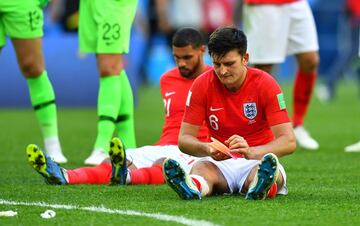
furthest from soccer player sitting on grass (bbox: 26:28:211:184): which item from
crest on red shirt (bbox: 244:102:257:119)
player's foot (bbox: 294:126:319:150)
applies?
player's foot (bbox: 294:126:319:150)

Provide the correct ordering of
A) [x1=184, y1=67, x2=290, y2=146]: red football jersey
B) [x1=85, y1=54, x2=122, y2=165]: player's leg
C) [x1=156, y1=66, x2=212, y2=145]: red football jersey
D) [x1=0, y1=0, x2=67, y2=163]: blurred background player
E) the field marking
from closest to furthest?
the field marking
[x1=184, y1=67, x2=290, y2=146]: red football jersey
[x1=156, y1=66, x2=212, y2=145]: red football jersey
[x1=0, y1=0, x2=67, y2=163]: blurred background player
[x1=85, y1=54, x2=122, y2=165]: player's leg

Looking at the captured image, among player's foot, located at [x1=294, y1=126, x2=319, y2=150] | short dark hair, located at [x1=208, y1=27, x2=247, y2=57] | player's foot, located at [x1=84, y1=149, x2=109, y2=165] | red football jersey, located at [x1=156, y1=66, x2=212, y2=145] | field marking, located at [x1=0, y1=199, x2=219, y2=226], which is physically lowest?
player's foot, located at [x1=294, y1=126, x2=319, y2=150]

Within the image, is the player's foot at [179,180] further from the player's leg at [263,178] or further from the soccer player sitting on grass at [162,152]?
the soccer player sitting on grass at [162,152]

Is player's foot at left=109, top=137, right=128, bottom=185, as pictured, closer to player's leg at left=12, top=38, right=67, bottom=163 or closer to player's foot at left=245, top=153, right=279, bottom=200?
player's foot at left=245, top=153, right=279, bottom=200

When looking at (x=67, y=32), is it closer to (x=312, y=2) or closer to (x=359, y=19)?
(x=359, y=19)

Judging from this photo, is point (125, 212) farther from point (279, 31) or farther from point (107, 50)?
point (279, 31)

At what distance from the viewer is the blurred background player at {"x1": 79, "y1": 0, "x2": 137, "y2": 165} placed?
8.55 m

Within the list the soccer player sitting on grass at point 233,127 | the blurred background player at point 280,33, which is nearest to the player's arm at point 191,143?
the soccer player sitting on grass at point 233,127

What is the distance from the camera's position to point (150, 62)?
24688 millimetres

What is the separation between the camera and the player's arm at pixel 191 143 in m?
6.30

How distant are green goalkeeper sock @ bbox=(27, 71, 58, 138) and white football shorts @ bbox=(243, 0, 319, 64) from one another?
2089 millimetres

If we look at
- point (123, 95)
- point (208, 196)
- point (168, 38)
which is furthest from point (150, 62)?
point (208, 196)

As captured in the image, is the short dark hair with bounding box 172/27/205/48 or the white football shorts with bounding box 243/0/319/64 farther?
the white football shorts with bounding box 243/0/319/64

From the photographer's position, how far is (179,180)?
6164mm
